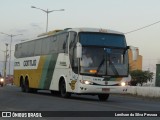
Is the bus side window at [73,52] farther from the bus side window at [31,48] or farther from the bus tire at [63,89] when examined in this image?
the bus side window at [31,48]

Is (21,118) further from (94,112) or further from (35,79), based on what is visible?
(35,79)

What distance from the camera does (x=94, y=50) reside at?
26031mm

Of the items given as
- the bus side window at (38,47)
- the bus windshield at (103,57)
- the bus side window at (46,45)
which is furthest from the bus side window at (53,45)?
the bus windshield at (103,57)

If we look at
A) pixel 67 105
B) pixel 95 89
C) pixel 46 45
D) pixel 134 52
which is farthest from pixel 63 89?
pixel 67 105

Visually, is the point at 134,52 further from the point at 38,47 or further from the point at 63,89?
the point at 38,47

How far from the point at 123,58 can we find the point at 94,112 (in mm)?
8865

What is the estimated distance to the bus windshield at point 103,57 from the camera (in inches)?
1019

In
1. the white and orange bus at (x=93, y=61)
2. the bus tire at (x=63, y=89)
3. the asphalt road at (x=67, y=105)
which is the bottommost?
the asphalt road at (x=67, y=105)

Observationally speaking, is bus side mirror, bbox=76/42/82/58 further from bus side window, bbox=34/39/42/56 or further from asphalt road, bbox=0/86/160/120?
bus side window, bbox=34/39/42/56

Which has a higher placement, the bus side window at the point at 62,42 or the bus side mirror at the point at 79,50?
the bus side window at the point at 62,42

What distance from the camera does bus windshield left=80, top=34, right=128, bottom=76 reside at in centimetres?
2588

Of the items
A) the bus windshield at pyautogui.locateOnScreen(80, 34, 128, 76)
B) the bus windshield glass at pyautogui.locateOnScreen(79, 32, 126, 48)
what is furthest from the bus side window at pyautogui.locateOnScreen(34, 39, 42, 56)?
the bus windshield at pyautogui.locateOnScreen(80, 34, 128, 76)

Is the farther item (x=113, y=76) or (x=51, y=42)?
(x=51, y=42)

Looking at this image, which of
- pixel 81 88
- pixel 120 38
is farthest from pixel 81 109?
pixel 120 38
